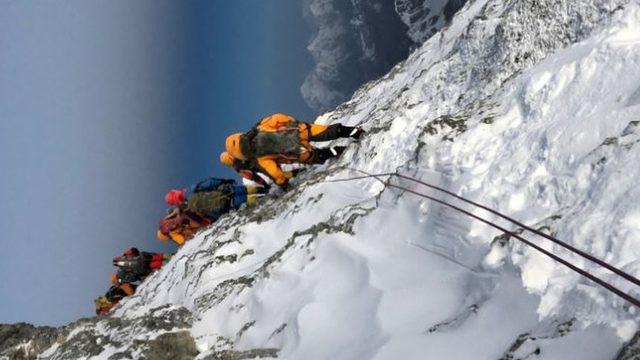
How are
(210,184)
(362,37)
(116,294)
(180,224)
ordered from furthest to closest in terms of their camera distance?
(362,37)
(116,294)
(180,224)
(210,184)

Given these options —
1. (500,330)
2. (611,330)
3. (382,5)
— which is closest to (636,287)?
(611,330)

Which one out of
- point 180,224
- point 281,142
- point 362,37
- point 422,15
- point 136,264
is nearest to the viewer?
point 281,142

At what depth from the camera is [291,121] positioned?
13820mm

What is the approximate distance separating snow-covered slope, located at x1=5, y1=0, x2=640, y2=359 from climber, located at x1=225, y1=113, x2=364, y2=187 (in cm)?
119

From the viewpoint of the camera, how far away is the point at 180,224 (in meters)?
19.3

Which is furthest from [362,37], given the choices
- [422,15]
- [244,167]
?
[244,167]

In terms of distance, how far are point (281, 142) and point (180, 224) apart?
759 cm

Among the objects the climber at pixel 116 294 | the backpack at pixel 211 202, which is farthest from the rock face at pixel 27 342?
the climber at pixel 116 294

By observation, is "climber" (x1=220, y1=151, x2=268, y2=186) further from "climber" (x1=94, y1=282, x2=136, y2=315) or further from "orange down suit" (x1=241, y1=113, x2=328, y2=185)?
"climber" (x1=94, y1=282, x2=136, y2=315)

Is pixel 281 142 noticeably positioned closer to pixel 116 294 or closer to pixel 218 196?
pixel 218 196

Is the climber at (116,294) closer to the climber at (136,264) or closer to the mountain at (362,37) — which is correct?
the climber at (136,264)

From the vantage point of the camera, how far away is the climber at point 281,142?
13.6m

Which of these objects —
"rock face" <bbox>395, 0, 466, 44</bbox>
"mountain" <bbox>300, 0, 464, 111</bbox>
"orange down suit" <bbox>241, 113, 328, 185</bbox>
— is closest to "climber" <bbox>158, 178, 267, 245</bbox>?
"orange down suit" <bbox>241, 113, 328, 185</bbox>

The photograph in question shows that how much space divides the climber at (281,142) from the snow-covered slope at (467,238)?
1.19m
